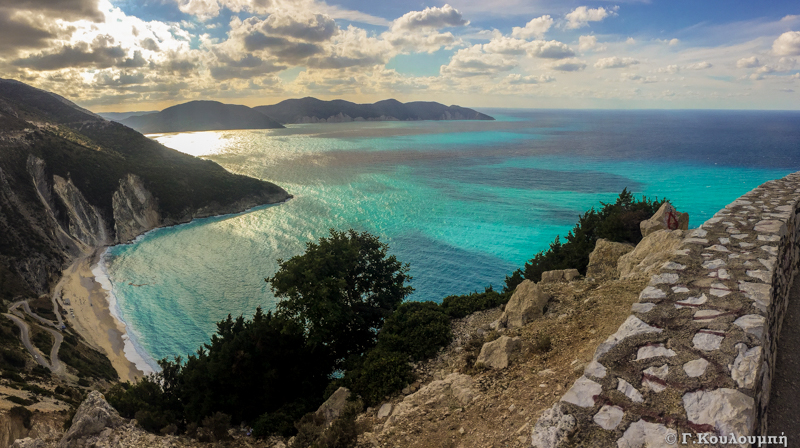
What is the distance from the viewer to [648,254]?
17250 millimetres

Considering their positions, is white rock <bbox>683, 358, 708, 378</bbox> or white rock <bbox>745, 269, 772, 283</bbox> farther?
white rock <bbox>745, 269, 772, 283</bbox>

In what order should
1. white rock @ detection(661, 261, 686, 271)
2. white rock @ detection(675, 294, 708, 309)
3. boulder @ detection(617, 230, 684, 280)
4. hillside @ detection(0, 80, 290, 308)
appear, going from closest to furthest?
white rock @ detection(675, 294, 708, 309)
white rock @ detection(661, 261, 686, 271)
boulder @ detection(617, 230, 684, 280)
hillside @ detection(0, 80, 290, 308)

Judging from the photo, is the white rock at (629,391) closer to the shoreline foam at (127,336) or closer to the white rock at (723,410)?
the white rock at (723,410)

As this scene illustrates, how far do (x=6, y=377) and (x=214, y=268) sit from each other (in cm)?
3476

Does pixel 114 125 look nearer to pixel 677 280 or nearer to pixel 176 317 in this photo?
pixel 176 317

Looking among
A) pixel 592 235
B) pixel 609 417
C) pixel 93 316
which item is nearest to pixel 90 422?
pixel 609 417

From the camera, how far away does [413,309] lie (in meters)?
20.3

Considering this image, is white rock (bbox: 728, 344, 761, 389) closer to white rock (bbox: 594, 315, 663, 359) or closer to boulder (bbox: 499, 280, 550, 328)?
white rock (bbox: 594, 315, 663, 359)

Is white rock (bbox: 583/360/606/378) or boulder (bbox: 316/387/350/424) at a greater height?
white rock (bbox: 583/360/606/378)

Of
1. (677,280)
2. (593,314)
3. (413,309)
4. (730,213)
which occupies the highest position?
(730,213)

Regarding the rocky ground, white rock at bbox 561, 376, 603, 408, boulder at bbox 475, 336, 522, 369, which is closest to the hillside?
the rocky ground

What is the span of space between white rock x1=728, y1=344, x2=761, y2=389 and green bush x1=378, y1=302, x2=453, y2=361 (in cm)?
1109

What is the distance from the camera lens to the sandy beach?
41375 millimetres

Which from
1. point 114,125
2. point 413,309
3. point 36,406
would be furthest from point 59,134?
point 413,309
